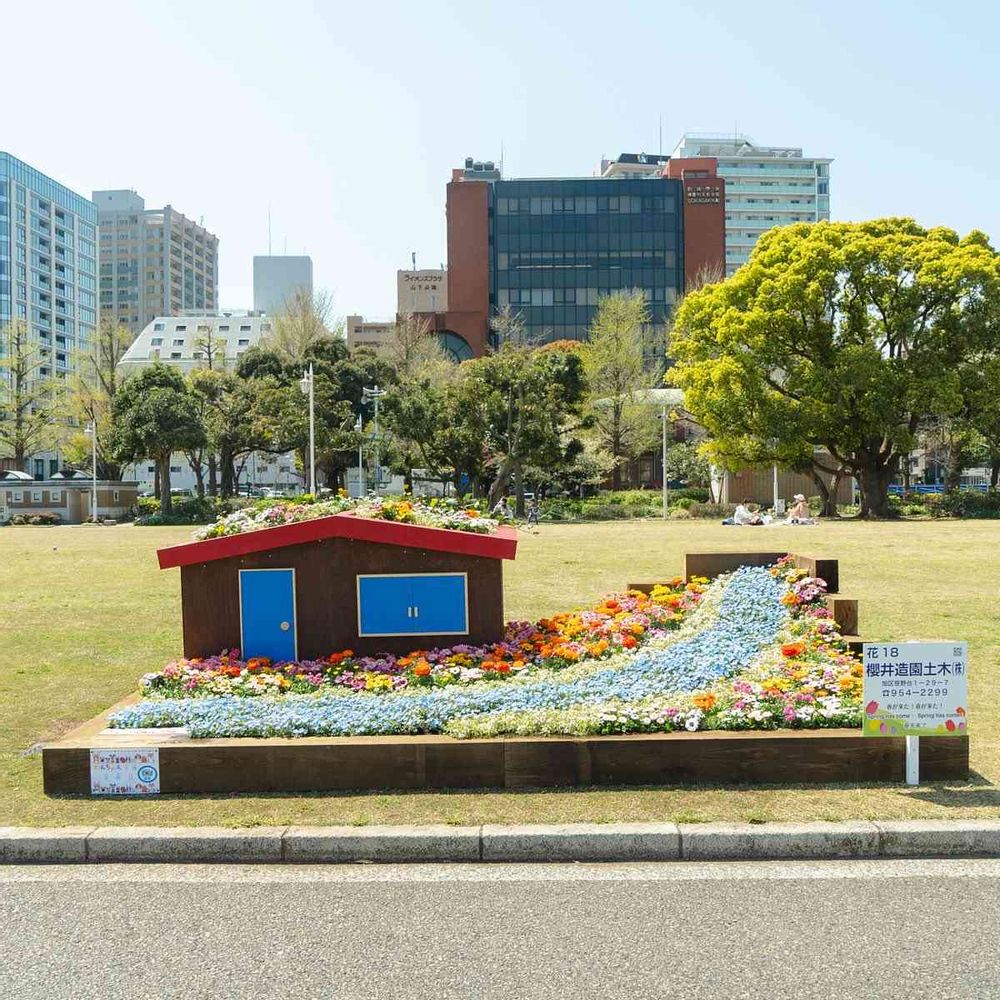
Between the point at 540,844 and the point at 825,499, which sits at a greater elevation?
the point at 825,499

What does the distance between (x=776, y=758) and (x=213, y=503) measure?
53210 millimetres

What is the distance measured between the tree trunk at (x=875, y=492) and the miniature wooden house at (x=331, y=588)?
1482 inches

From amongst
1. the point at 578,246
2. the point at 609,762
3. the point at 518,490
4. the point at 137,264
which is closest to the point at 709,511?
the point at 518,490

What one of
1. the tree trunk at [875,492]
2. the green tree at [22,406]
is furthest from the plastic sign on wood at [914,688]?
the green tree at [22,406]

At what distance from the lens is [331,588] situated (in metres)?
8.95

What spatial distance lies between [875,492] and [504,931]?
4220 cm

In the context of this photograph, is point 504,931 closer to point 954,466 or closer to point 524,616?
point 524,616

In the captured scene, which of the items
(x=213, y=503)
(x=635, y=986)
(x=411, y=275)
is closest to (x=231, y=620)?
(x=635, y=986)

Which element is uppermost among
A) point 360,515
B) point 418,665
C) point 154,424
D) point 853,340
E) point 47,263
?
point 47,263

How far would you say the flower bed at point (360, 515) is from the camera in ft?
30.3

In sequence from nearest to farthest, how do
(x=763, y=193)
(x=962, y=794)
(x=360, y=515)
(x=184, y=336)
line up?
(x=962, y=794) → (x=360, y=515) → (x=184, y=336) → (x=763, y=193)

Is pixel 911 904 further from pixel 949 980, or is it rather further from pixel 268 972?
pixel 268 972

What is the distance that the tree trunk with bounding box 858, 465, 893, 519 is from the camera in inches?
1709

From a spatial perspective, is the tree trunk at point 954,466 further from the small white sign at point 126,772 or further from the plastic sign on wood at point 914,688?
the small white sign at point 126,772
